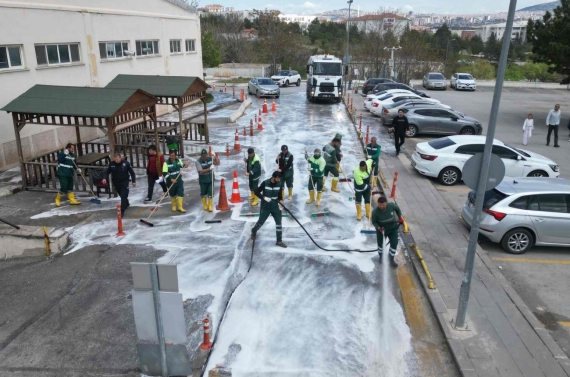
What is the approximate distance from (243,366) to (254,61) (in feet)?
219

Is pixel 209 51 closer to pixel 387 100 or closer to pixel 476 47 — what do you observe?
pixel 387 100

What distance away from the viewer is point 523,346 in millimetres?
7000

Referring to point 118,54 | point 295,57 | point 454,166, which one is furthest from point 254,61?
point 454,166

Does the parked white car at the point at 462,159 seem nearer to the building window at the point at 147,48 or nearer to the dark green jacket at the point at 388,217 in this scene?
the dark green jacket at the point at 388,217

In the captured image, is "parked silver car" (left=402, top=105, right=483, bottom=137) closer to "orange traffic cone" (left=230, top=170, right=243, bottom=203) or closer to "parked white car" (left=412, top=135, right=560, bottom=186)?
"parked white car" (left=412, top=135, right=560, bottom=186)

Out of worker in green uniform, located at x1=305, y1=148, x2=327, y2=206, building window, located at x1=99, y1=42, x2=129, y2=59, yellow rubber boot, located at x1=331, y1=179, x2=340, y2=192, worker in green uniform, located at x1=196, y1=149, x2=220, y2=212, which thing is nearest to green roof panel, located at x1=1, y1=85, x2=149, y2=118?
worker in green uniform, located at x1=196, y1=149, x2=220, y2=212

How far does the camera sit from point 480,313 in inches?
310

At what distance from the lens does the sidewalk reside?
660 centimetres

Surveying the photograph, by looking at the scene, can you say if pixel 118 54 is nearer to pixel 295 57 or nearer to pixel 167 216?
pixel 167 216

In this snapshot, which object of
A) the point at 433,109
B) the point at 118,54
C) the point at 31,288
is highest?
Result: the point at 118,54

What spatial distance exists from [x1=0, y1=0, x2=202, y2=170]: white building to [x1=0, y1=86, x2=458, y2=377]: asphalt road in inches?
218

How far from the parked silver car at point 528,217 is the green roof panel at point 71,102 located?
10.3 metres

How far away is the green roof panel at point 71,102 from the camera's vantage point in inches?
534

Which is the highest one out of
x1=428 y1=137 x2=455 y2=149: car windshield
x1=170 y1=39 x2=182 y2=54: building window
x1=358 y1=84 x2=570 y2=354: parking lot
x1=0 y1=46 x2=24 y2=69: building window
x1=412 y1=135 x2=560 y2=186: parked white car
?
x1=170 y1=39 x2=182 y2=54: building window
